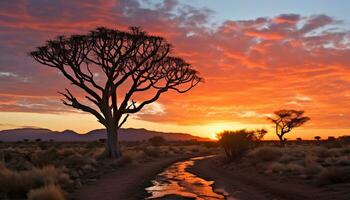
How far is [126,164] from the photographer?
103 ft

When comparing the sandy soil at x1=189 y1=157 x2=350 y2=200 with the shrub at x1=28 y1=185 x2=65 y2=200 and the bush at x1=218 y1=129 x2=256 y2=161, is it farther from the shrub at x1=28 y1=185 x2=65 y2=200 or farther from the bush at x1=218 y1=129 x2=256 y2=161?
the bush at x1=218 y1=129 x2=256 y2=161

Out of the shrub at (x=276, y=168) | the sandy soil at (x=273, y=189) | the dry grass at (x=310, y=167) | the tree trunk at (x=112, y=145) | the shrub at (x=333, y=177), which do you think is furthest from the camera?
the tree trunk at (x=112, y=145)

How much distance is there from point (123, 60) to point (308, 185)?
19.0 metres

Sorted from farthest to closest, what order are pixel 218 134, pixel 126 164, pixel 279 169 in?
pixel 218 134, pixel 126 164, pixel 279 169

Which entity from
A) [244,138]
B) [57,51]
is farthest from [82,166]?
[244,138]

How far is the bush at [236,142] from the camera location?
34.0m

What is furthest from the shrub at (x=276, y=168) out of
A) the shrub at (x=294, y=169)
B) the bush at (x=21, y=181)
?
the bush at (x=21, y=181)

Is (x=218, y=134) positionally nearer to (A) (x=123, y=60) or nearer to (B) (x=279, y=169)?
(A) (x=123, y=60)

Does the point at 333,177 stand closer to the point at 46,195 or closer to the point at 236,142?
the point at 46,195

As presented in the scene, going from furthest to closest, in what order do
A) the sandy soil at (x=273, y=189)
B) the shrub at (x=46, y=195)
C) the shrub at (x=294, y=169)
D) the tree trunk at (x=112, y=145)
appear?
1. the tree trunk at (x=112, y=145)
2. the shrub at (x=294, y=169)
3. the sandy soil at (x=273, y=189)
4. the shrub at (x=46, y=195)

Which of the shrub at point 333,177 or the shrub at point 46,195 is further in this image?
the shrub at point 333,177

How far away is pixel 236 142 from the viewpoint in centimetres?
3434

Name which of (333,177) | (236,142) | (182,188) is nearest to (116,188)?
(182,188)

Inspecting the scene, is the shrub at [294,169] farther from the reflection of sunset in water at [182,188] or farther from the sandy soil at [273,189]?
the reflection of sunset in water at [182,188]
